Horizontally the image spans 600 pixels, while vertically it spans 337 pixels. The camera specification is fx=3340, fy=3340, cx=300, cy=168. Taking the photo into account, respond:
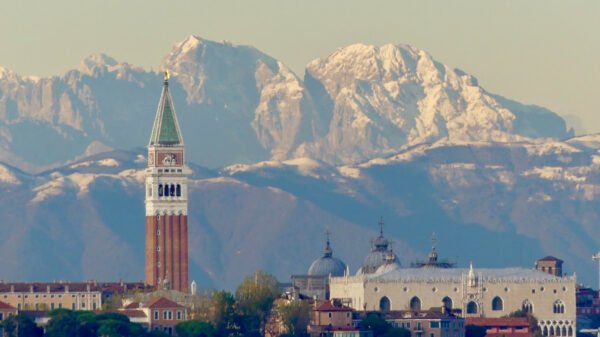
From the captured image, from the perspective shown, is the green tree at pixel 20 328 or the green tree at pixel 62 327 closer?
the green tree at pixel 62 327

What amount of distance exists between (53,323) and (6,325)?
109 inches

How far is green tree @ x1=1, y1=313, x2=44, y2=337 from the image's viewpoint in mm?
194875

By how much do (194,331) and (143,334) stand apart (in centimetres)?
409

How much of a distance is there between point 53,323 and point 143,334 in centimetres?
532

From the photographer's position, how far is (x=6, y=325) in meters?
196

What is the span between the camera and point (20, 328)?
196 meters

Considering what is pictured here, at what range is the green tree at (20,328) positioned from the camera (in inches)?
7672

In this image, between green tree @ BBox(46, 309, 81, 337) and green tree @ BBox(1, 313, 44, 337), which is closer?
green tree @ BBox(46, 309, 81, 337)

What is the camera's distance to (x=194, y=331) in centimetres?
19925

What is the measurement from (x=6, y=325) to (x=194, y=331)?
448 inches

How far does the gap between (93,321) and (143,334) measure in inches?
130

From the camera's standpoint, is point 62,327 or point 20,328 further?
point 20,328

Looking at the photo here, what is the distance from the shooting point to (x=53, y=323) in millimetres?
196000
